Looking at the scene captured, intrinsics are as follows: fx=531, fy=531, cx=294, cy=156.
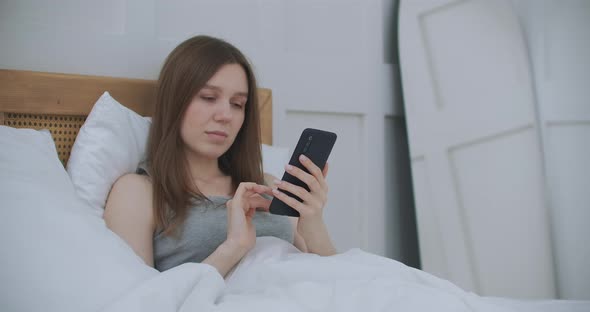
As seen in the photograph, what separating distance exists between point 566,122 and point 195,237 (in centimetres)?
128

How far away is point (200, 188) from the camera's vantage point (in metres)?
1.31

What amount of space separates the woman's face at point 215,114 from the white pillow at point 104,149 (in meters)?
0.12

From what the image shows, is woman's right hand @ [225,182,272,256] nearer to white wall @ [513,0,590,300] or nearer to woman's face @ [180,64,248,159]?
woman's face @ [180,64,248,159]

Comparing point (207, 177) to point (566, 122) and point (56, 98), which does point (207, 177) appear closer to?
point (56, 98)

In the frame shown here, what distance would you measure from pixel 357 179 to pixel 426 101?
1.16 feet

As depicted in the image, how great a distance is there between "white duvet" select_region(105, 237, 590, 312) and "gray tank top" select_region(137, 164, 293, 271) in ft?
0.69

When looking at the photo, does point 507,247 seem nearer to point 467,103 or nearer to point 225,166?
point 467,103

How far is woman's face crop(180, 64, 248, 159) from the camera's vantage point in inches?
48.1

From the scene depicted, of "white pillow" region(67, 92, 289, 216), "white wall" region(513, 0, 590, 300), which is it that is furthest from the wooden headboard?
"white wall" region(513, 0, 590, 300)

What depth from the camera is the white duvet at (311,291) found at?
726 mm

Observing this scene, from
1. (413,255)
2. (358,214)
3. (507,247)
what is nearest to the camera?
(507,247)

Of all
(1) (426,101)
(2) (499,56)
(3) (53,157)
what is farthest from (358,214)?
(3) (53,157)

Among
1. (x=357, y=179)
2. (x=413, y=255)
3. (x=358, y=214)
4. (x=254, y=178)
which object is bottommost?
(x=413, y=255)

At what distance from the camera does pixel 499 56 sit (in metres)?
1.77
